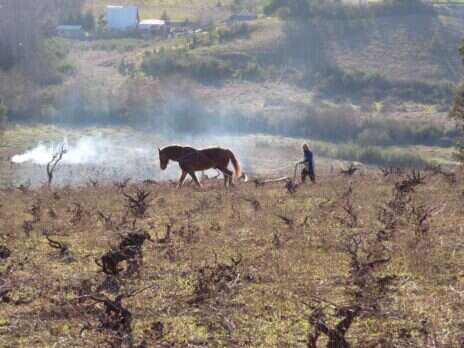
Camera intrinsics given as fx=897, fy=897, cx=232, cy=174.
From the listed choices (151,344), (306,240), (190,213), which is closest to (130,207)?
(190,213)

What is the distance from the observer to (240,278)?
916 centimetres

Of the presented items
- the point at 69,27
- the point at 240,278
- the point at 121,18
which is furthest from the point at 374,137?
the point at 69,27

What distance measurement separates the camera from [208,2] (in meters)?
109

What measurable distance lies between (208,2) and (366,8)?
27.0m

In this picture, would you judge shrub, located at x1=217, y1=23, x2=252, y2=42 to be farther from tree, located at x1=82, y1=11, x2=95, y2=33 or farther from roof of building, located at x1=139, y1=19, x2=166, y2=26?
tree, located at x1=82, y1=11, x2=95, y2=33

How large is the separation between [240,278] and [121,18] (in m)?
90.0

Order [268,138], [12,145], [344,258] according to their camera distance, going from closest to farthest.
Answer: [344,258] → [12,145] → [268,138]

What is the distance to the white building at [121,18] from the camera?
95.3 m

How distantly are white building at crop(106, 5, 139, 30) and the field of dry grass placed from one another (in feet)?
269

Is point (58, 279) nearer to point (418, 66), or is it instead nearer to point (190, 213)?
point (190, 213)

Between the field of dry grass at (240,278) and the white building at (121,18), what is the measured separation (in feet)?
269

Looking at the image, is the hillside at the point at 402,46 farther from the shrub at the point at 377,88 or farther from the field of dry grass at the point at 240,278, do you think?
the field of dry grass at the point at 240,278

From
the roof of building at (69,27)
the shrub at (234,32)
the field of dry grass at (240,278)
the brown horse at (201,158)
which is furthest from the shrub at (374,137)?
the roof of building at (69,27)

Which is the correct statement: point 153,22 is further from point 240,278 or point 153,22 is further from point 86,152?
point 240,278
